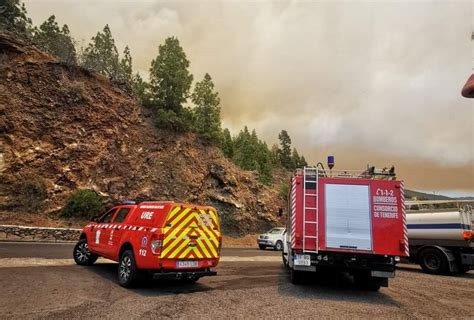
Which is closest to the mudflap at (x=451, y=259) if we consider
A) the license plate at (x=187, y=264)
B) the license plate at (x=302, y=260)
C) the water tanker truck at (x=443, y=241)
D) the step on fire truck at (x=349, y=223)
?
the water tanker truck at (x=443, y=241)

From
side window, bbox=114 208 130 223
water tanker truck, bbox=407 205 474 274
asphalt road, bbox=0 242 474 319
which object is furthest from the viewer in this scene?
water tanker truck, bbox=407 205 474 274

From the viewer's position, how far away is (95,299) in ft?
22.1

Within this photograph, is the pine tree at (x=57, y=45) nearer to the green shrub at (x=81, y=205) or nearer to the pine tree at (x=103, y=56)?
the pine tree at (x=103, y=56)

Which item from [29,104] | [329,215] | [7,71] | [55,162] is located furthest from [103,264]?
[7,71]

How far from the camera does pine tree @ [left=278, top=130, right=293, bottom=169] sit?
93312 millimetres

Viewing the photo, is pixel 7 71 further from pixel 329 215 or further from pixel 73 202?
pixel 329 215

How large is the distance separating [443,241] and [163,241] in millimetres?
12665

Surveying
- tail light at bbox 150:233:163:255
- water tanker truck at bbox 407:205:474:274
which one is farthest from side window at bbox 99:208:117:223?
water tanker truck at bbox 407:205:474:274

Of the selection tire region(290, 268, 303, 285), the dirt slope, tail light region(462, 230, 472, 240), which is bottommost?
tire region(290, 268, 303, 285)

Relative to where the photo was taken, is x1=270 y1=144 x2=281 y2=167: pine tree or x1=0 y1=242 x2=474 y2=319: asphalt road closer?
x1=0 y1=242 x2=474 y2=319: asphalt road

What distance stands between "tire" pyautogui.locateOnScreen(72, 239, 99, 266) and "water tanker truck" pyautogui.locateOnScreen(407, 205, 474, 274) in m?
13.5

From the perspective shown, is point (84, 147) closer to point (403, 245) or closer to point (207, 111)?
point (207, 111)

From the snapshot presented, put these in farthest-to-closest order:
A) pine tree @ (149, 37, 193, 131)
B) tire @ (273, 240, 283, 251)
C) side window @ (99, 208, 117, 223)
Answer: pine tree @ (149, 37, 193, 131) → tire @ (273, 240, 283, 251) → side window @ (99, 208, 117, 223)

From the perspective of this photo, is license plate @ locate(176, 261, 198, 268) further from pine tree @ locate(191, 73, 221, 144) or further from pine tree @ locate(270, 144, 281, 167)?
pine tree @ locate(270, 144, 281, 167)
